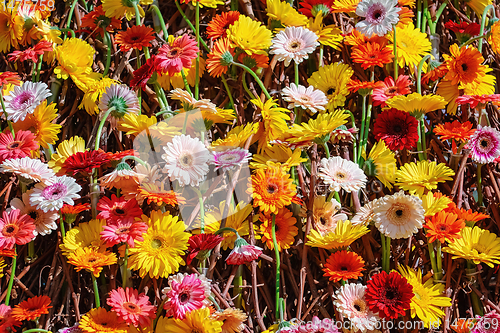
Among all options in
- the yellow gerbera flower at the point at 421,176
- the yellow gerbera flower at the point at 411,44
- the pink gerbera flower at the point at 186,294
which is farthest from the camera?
the yellow gerbera flower at the point at 411,44

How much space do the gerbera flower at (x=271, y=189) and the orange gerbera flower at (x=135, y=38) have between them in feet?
1.11

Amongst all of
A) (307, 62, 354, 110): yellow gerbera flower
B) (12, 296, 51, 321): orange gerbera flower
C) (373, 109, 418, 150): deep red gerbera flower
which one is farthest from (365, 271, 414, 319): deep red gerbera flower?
(12, 296, 51, 321): orange gerbera flower

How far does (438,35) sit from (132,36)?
2.17ft

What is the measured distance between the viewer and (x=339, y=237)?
2.64 ft

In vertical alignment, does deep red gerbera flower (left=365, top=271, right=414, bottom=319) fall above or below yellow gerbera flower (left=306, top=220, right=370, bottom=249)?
below

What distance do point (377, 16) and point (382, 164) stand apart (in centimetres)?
29

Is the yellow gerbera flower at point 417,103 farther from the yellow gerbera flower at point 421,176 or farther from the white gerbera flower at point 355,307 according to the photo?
the white gerbera flower at point 355,307

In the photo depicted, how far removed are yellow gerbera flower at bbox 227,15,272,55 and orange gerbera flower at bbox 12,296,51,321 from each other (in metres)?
0.59

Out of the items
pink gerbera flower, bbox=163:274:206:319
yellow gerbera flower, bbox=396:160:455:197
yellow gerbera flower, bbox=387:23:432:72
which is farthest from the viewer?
yellow gerbera flower, bbox=387:23:432:72

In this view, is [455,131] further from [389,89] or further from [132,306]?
[132,306]

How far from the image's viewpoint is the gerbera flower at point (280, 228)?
0.84m

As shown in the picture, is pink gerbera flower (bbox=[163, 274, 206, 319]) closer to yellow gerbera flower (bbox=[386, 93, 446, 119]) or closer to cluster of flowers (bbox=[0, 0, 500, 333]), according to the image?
cluster of flowers (bbox=[0, 0, 500, 333])

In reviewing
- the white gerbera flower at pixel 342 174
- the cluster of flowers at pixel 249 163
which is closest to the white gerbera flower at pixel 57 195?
the cluster of flowers at pixel 249 163

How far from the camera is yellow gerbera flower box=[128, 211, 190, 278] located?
0.79 m
